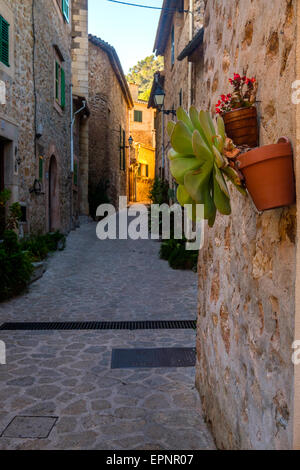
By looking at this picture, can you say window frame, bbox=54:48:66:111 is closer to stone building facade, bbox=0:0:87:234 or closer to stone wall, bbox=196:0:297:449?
stone building facade, bbox=0:0:87:234

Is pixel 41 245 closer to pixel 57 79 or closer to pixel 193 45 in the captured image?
pixel 57 79

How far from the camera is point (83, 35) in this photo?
1636 centimetres

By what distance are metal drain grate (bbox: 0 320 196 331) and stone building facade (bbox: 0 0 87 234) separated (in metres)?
3.88

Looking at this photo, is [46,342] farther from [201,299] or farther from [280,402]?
[280,402]

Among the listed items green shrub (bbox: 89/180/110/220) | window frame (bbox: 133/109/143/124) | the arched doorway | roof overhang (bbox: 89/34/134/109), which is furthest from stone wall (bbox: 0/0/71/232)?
window frame (bbox: 133/109/143/124)

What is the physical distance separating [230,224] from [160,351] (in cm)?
243

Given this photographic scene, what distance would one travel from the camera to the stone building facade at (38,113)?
8227 mm

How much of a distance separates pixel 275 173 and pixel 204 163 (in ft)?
1.04

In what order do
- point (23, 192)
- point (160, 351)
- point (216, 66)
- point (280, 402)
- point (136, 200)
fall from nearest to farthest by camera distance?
point (280, 402) < point (216, 66) < point (160, 351) < point (23, 192) < point (136, 200)

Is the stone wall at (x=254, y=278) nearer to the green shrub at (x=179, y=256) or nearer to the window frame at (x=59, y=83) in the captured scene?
the green shrub at (x=179, y=256)

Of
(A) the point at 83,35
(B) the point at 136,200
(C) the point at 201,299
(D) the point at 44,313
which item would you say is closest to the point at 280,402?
(C) the point at 201,299

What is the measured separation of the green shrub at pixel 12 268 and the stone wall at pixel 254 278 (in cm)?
450

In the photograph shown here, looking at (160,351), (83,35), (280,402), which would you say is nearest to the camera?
(280,402)

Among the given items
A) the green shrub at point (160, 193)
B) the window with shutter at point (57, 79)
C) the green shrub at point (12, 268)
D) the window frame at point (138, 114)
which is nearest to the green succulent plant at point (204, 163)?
the green shrub at point (12, 268)
